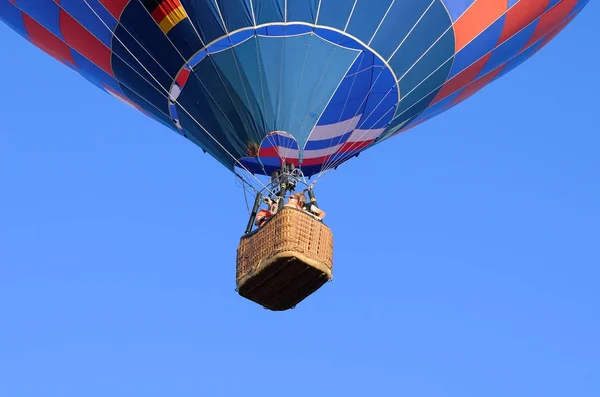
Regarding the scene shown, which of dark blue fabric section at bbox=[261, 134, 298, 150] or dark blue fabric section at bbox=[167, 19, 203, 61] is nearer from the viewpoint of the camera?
dark blue fabric section at bbox=[167, 19, 203, 61]

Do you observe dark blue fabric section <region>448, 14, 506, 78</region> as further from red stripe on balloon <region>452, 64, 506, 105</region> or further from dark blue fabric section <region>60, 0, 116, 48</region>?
dark blue fabric section <region>60, 0, 116, 48</region>

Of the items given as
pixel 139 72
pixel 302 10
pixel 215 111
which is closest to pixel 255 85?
pixel 215 111

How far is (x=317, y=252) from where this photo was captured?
11336 mm

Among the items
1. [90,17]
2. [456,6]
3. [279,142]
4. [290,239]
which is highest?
[456,6]

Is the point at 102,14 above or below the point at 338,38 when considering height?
above

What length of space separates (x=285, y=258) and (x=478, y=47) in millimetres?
3456

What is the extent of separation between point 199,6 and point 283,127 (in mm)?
1379

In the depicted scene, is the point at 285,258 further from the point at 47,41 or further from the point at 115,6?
the point at 47,41

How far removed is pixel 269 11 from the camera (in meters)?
12.1

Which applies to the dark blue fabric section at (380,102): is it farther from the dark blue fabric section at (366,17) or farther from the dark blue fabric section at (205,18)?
the dark blue fabric section at (205,18)

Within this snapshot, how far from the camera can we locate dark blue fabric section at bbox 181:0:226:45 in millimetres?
12109

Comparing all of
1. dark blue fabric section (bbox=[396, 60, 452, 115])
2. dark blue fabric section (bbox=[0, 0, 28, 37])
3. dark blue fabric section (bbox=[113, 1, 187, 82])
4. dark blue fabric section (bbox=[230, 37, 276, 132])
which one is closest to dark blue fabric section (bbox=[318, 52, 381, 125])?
dark blue fabric section (bbox=[396, 60, 452, 115])

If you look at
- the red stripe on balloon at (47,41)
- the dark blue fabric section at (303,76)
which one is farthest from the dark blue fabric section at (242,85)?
the red stripe on balloon at (47,41)

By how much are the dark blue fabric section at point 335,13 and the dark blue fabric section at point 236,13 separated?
2.16 ft
